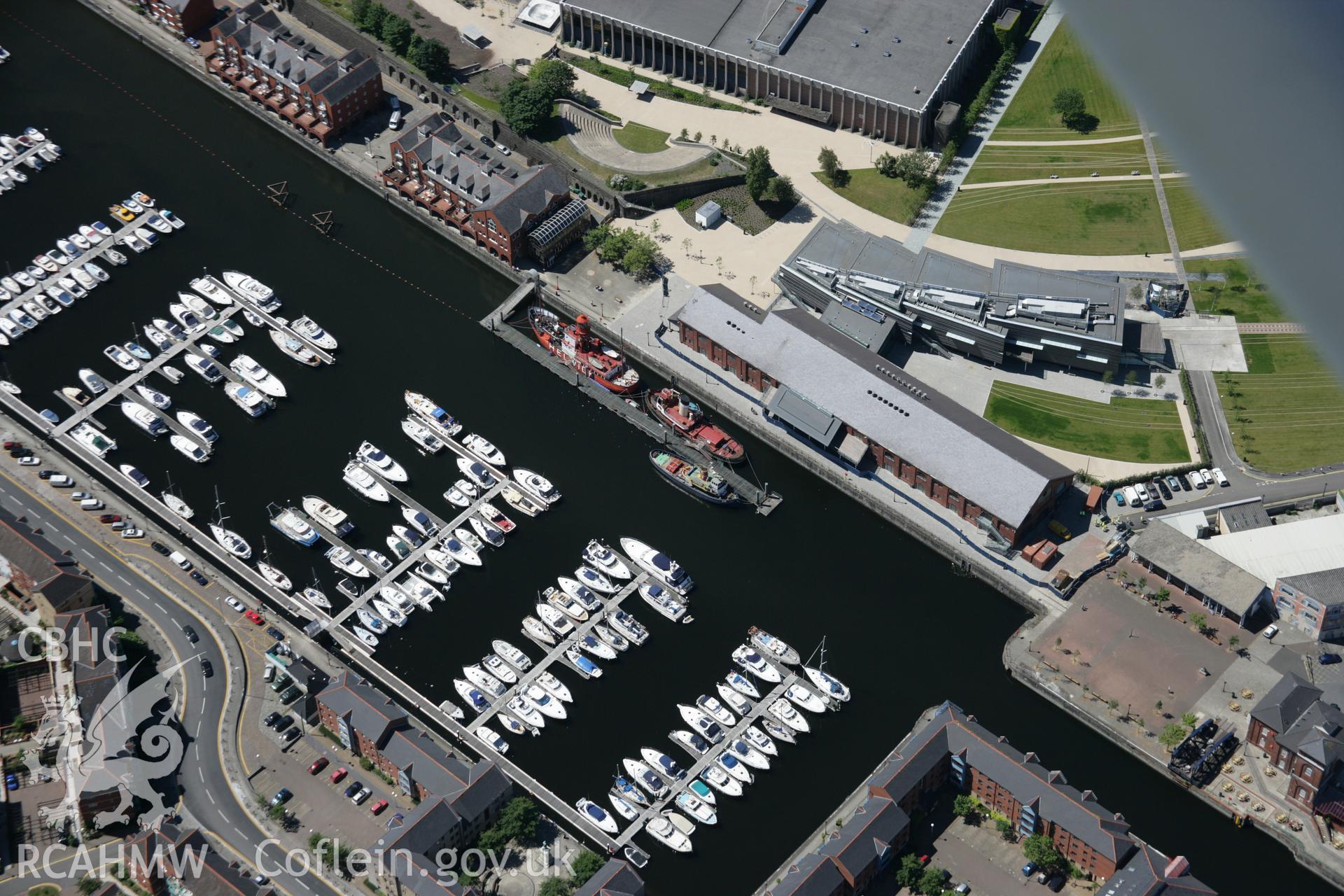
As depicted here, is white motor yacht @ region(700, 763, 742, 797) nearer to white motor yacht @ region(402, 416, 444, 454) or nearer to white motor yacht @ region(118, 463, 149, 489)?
white motor yacht @ region(402, 416, 444, 454)

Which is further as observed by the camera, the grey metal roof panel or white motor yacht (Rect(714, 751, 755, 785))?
the grey metal roof panel

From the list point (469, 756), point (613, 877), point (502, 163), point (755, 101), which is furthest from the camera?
point (755, 101)

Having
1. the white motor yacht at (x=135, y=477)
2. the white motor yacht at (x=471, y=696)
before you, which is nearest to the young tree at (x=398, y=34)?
the white motor yacht at (x=135, y=477)

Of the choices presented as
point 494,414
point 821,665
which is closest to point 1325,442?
point 821,665

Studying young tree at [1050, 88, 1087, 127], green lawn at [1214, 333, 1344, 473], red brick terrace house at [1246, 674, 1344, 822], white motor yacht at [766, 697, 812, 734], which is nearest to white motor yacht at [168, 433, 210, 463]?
white motor yacht at [766, 697, 812, 734]

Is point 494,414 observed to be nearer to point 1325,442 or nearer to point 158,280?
point 158,280
